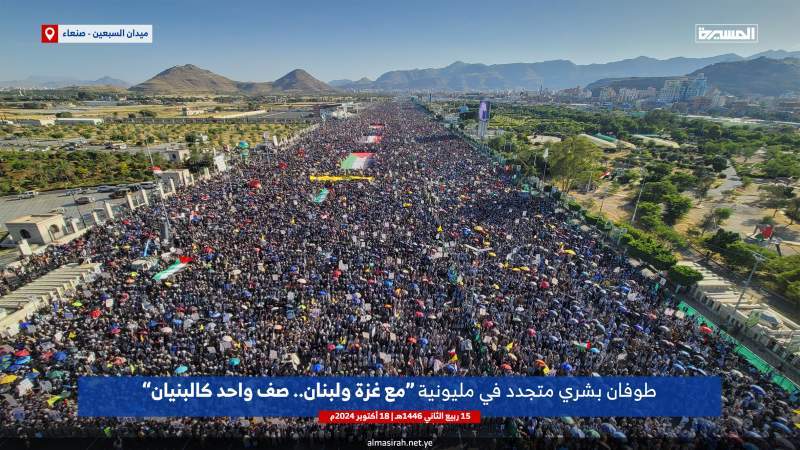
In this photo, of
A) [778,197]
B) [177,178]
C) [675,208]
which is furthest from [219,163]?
[778,197]

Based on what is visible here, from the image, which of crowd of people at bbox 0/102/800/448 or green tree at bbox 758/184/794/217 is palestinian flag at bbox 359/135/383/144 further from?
green tree at bbox 758/184/794/217

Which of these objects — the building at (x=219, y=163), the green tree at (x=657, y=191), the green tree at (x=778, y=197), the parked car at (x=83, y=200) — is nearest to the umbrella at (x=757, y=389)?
the green tree at (x=657, y=191)

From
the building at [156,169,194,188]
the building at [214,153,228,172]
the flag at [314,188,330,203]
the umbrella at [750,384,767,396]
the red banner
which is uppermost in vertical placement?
the building at [214,153,228,172]

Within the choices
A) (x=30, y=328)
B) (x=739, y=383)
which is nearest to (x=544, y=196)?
(x=739, y=383)

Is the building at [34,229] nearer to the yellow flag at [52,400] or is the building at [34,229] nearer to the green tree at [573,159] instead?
the yellow flag at [52,400]

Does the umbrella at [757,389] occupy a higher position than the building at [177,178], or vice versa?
the building at [177,178]

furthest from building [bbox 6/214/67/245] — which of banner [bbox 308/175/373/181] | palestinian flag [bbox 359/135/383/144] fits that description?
palestinian flag [bbox 359/135/383/144]
